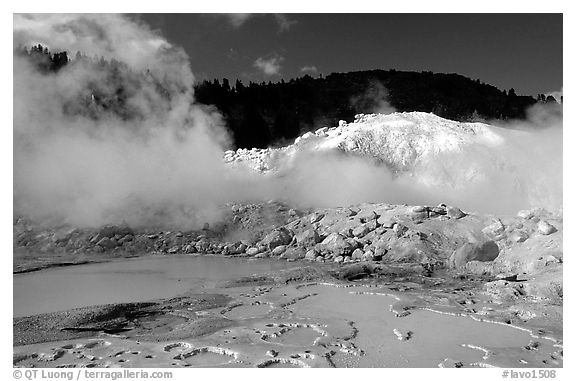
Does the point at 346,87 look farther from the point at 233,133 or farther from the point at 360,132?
the point at 360,132

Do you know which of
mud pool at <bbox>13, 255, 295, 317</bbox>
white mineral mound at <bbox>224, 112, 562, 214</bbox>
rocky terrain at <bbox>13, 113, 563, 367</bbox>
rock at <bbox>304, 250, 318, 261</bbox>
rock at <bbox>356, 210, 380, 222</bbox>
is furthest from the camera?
white mineral mound at <bbox>224, 112, 562, 214</bbox>

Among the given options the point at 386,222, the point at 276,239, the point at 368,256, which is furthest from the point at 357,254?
the point at 276,239

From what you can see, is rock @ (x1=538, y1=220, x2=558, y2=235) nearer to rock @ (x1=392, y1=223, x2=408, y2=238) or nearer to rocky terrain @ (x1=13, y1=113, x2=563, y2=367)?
rocky terrain @ (x1=13, y1=113, x2=563, y2=367)

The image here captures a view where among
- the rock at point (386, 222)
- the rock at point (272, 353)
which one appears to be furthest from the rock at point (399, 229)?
the rock at point (272, 353)

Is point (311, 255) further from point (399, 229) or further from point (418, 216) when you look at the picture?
point (418, 216)

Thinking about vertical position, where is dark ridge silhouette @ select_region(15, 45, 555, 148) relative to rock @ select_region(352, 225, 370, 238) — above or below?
above

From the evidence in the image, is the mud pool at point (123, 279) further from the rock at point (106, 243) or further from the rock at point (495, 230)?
the rock at point (495, 230)

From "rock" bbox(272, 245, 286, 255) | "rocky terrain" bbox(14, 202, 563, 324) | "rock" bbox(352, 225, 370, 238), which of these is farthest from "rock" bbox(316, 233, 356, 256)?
"rock" bbox(272, 245, 286, 255)

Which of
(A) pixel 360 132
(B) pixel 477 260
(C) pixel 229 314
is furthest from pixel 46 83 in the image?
(B) pixel 477 260
